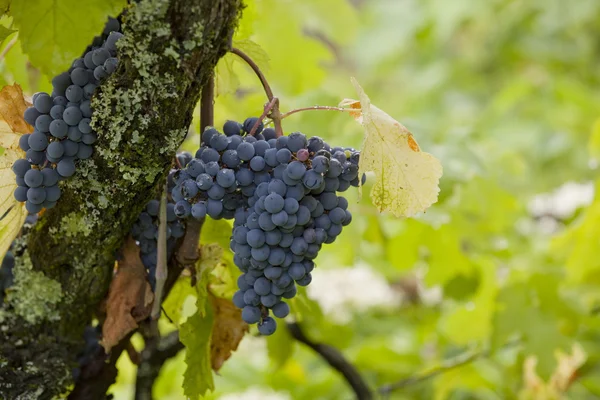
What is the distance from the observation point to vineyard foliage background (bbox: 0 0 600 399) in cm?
105

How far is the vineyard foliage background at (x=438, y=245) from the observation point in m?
1.05

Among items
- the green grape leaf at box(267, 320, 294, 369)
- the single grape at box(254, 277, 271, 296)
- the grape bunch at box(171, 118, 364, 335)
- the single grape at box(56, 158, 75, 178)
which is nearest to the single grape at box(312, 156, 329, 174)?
the grape bunch at box(171, 118, 364, 335)

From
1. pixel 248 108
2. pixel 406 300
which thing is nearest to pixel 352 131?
pixel 248 108

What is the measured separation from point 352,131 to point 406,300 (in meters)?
1.13

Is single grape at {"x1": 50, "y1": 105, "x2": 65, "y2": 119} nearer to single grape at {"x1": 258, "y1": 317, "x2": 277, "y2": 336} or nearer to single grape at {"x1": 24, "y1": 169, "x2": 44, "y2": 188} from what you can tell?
single grape at {"x1": 24, "y1": 169, "x2": 44, "y2": 188}

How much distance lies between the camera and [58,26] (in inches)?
18.8

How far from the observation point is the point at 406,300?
7.17 feet

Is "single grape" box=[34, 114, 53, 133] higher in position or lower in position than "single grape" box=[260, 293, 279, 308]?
higher

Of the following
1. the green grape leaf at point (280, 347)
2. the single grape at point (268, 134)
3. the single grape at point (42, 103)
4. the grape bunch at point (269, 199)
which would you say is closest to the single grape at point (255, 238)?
the grape bunch at point (269, 199)

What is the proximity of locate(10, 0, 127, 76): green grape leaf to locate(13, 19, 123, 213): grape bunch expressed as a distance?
4cm

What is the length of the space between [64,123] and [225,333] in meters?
0.31

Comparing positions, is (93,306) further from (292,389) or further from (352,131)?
(292,389)

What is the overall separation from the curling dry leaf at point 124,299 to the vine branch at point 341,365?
535 mm

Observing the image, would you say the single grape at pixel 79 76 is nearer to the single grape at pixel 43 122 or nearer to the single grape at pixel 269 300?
the single grape at pixel 43 122
